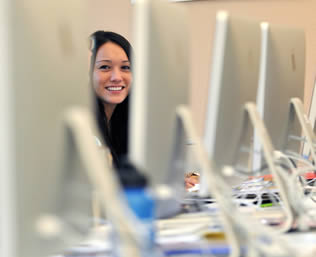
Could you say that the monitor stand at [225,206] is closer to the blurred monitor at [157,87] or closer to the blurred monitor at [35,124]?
the blurred monitor at [157,87]

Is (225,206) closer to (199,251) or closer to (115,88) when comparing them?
(199,251)

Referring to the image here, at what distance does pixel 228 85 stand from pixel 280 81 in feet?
0.91

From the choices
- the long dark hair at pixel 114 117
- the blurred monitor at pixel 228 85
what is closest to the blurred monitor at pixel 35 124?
the blurred monitor at pixel 228 85

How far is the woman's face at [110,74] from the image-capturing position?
86.4 inches

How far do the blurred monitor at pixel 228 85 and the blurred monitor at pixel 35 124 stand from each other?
388mm

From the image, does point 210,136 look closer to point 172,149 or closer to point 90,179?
point 172,149

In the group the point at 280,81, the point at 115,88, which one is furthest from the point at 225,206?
the point at 115,88

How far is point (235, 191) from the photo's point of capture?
5.73 ft

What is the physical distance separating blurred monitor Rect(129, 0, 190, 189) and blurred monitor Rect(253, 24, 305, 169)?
0.34 metres

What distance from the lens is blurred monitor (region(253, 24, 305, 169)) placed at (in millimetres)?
1407

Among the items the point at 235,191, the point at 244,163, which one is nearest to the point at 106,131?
the point at 235,191

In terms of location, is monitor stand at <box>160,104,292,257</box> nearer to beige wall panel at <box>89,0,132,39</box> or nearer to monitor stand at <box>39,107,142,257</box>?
monitor stand at <box>39,107,142,257</box>

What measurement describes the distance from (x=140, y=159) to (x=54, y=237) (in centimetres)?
22

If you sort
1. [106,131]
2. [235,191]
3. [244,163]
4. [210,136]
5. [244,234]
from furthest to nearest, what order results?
[106,131], [235,191], [244,163], [210,136], [244,234]
